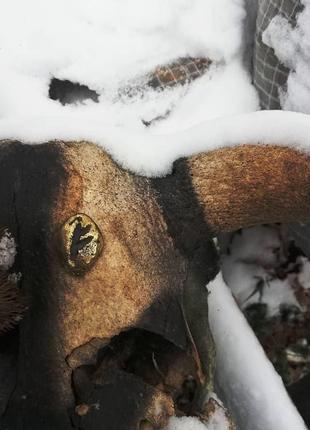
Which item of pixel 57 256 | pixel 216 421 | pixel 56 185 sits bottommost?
pixel 216 421

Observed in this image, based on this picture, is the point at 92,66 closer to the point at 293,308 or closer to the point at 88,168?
the point at 88,168

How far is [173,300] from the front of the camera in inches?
43.4

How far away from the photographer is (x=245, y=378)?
1.38 metres

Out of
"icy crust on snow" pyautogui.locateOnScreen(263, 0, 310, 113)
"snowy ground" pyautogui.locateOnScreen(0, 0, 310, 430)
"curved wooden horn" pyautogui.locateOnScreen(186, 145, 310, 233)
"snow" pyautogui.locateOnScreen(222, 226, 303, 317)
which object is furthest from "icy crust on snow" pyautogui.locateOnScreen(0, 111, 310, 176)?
"snow" pyautogui.locateOnScreen(222, 226, 303, 317)

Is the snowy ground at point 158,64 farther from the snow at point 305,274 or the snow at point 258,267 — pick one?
the snow at point 305,274

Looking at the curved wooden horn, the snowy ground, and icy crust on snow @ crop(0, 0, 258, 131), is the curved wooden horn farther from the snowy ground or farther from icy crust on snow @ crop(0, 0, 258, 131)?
icy crust on snow @ crop(0, 0, 258, 131)

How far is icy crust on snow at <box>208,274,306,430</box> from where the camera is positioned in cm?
132

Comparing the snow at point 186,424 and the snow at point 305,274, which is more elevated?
the snow at point 305,274

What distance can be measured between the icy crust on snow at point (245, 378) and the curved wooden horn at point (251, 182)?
36 centimetres

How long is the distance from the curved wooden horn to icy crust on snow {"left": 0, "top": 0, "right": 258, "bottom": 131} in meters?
→ 0.49

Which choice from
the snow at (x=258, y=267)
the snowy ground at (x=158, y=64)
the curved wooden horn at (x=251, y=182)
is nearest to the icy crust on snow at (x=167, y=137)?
the curved wooden horn at (x=251, y=182)

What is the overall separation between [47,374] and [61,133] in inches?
17.4

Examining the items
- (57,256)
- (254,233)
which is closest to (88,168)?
(57,256)

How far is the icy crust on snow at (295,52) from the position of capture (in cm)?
141
